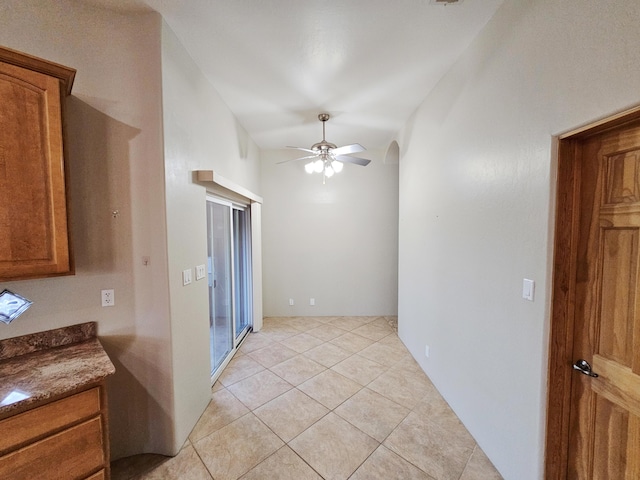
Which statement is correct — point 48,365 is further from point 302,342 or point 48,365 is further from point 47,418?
point 302,342

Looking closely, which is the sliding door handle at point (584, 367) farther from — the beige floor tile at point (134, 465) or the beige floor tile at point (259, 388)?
the beige floor tile at point (134, 465)

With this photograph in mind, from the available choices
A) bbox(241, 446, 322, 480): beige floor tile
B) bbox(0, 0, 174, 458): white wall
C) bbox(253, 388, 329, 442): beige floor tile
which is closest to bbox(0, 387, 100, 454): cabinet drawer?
bbox(0, 0, 174, 458): white wall

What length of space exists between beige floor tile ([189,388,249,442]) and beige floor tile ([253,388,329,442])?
7.2 inches

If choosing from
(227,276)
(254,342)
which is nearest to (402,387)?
(254,342)

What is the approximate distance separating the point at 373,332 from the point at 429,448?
2.09 meters

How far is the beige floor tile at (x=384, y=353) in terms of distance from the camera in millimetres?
3033

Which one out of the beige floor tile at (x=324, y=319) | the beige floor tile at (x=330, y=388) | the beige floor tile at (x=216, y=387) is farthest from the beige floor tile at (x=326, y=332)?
the beige floor tile at (x=216, y=387)

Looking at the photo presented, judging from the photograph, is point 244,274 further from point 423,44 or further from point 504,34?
point 504,34

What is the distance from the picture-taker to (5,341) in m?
1.35

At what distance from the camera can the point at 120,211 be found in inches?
64.7

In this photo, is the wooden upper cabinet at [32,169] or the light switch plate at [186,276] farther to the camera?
the light switch plate at [186,276]

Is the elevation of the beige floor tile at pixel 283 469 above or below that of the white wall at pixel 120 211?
below

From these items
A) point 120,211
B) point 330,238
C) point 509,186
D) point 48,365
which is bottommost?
point 48,365

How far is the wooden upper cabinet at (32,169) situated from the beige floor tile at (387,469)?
85.9 inches
